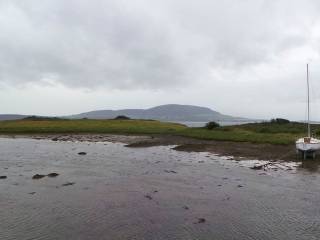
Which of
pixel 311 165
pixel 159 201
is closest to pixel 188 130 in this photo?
pixel 311 165

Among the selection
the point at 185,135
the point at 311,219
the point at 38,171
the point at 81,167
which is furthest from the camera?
the point at 185,135

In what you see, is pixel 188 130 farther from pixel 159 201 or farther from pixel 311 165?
pixel 159 201

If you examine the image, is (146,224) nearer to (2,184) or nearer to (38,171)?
(2,184)

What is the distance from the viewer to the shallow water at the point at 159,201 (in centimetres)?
1500

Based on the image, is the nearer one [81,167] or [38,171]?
[38,171]

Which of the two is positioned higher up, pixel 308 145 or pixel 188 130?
pixel 188 130

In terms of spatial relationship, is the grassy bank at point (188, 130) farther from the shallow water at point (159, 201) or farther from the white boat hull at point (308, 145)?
the shallow water at point (159, 201)

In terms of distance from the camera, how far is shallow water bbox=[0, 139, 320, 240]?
1500 centimetres

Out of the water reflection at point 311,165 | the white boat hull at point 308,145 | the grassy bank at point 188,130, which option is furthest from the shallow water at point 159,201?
the grassy bank at point 188,130

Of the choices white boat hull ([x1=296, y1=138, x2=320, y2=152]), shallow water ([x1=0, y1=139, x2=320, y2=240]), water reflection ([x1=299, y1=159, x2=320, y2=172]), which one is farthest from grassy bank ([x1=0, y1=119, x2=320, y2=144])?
shallow water ([x1=0, y1=139, x2=320, y2=240])

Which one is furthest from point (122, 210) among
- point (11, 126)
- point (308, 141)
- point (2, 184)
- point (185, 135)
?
point (11, 126)

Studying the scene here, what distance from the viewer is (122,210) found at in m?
17.9

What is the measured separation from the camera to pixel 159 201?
65.0ft

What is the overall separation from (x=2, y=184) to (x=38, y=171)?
5571 mm
